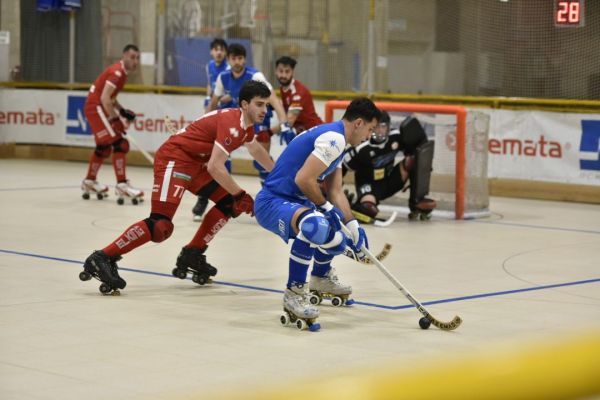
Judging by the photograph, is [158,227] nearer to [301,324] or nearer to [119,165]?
[301,324]

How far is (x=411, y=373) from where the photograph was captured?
3.45 ft

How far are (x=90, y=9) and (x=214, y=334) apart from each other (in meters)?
14.1

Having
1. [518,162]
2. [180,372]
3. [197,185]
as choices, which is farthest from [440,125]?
[180,372]

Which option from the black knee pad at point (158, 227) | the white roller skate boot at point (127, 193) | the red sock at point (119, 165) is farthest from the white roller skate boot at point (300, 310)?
the red sock at point (119, 165)

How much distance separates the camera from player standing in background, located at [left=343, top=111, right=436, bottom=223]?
1084 centimetres

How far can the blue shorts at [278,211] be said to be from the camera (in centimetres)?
557

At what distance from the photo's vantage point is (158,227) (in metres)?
6.39

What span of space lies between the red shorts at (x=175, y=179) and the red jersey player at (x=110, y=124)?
5174mm

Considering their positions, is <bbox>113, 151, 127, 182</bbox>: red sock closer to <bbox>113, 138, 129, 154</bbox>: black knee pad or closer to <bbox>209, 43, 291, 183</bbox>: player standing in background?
<bbox>113, 138, 129, 154</bbox>: black knee pad

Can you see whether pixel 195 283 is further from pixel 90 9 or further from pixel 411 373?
pixel 90 9

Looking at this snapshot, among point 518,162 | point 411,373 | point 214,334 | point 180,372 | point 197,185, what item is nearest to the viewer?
point 411,373

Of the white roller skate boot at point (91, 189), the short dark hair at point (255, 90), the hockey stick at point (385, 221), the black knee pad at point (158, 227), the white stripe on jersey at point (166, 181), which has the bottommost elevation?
the hockey stick at point (385, 221)

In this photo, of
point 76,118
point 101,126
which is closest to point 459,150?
point 101,126

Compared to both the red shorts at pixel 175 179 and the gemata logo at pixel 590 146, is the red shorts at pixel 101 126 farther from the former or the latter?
the gemata logo at pixel 590 146
